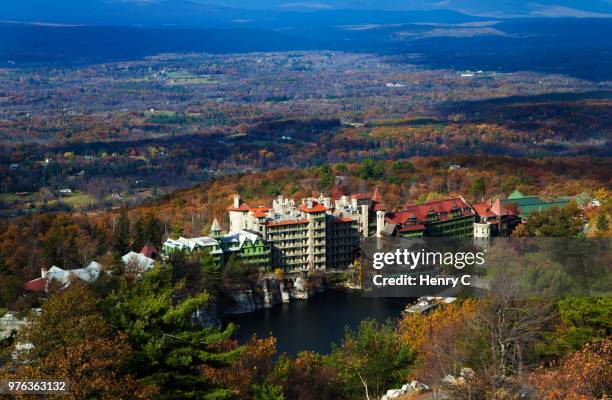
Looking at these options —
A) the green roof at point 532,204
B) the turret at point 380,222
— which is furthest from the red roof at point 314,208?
the green roof at point 532,204

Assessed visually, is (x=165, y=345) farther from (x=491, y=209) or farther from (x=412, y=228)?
(x=491, y=209)

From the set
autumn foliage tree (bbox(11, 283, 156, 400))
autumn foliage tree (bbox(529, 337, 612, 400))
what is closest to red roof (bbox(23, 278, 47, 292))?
autumn foliage tree (bbox(11, 283, 156, 400))

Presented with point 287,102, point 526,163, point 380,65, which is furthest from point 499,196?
point 380,65

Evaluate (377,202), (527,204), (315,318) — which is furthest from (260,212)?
(527,204)

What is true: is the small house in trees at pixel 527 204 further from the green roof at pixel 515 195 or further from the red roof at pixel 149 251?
the red roof at pixel 149 251

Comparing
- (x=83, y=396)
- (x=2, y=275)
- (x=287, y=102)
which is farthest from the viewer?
(x=287, y=102)

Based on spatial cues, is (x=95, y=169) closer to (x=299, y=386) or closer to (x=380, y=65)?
(x=299, y=386)
